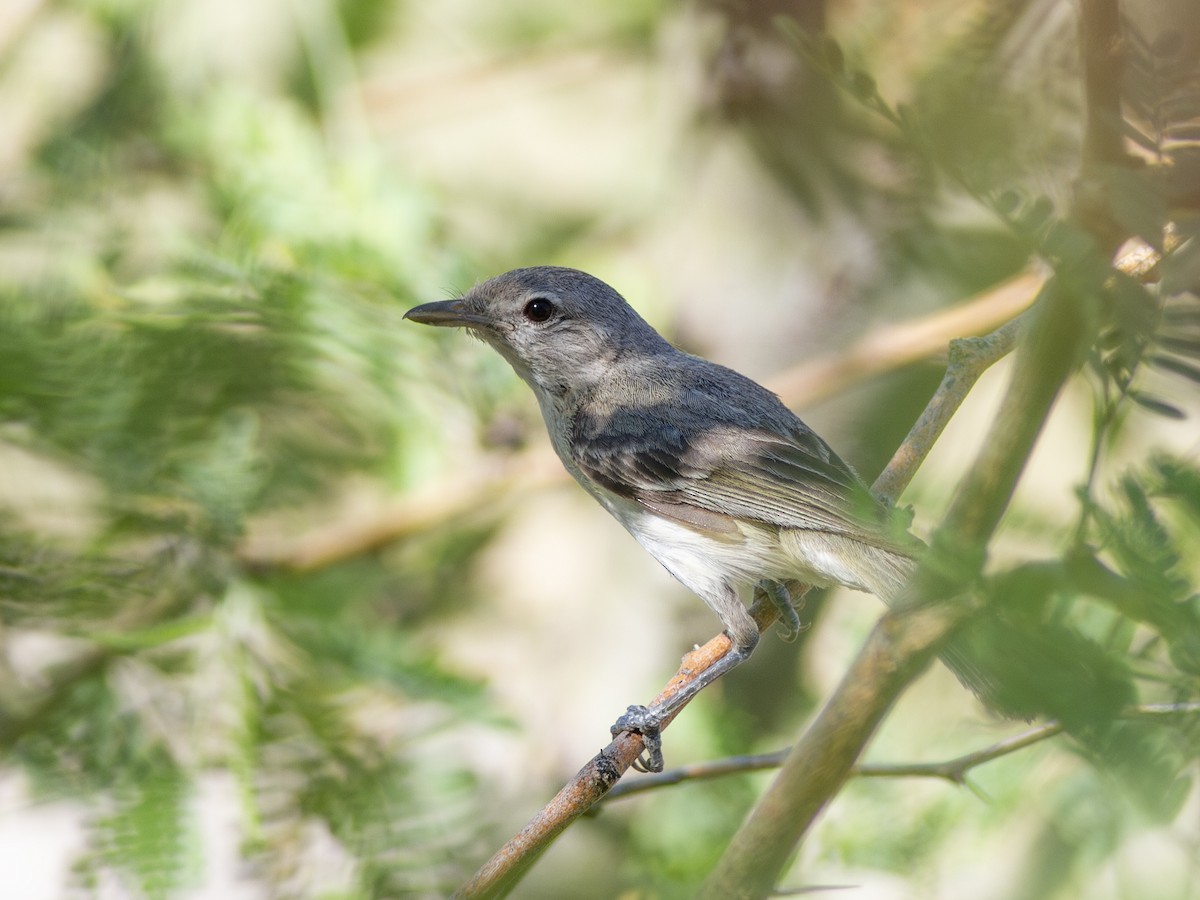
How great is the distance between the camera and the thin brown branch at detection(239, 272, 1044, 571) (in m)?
2.71

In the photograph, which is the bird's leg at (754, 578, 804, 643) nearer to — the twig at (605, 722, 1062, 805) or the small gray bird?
the small gray bird

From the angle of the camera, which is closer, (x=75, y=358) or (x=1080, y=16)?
(x=1080, y=16)

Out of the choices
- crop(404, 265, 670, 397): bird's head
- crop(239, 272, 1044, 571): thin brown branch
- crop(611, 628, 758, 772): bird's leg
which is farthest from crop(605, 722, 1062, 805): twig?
crop(239, 272, 1044, 571): thin brown branch

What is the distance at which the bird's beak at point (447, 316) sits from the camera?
226cm

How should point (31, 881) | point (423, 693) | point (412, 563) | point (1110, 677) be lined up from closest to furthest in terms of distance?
point (1110, 677) → point (423, 693) → point (31, 881) → point (412, 563)

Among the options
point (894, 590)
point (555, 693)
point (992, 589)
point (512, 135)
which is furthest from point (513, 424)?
point (992, 589)

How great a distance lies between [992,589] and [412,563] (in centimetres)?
265

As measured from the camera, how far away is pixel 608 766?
1466mm

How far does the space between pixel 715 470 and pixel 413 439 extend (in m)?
1.02

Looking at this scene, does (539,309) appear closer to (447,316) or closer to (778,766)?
(447,316)

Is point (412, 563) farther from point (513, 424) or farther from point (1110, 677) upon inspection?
point (1110, 677)

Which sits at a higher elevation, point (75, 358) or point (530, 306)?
point (75, 358)

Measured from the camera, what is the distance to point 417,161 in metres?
4.05

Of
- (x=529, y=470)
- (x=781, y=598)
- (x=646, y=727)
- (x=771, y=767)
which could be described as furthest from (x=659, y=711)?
(x=529, y=470)
